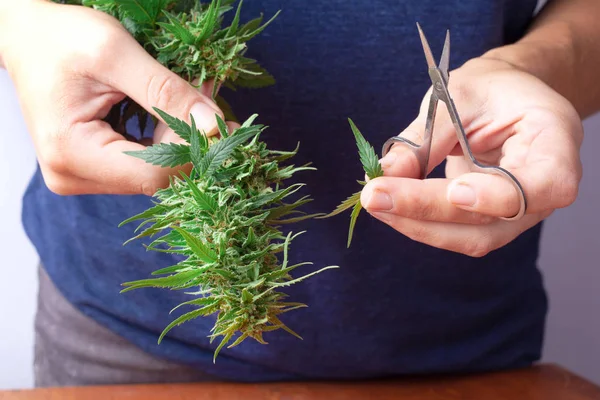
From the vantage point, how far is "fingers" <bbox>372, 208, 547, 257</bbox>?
0.54 meters

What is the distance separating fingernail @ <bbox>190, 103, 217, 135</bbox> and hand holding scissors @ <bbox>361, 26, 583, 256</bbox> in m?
0.13

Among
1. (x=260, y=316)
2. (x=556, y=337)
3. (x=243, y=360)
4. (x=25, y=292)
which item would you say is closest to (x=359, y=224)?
(x=243, y=360)

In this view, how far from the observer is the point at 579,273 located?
1417 millimetres

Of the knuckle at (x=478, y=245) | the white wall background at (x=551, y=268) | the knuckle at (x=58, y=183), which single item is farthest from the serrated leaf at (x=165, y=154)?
the white wall background at (x=551, y=268)

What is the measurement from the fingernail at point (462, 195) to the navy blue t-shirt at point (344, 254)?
271 mm

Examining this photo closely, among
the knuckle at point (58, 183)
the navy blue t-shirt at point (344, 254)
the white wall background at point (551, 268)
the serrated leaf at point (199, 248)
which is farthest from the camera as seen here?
the white wall background at point (551, 268)

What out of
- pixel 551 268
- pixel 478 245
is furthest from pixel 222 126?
pixel 551 268

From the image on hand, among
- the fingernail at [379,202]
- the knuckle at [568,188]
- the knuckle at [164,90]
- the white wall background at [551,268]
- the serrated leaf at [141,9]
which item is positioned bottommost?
the white wall background at [551,268]

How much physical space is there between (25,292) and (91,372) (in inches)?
19.5

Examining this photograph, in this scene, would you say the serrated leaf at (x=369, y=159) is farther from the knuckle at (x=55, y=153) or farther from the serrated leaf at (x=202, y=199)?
the knuckle at (x=55, y=153)

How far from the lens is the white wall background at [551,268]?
124 centimetres

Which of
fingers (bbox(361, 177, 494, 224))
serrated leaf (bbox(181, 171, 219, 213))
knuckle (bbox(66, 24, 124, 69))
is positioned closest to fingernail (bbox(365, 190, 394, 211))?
fingers (bbox(361, 177, 494, 224))

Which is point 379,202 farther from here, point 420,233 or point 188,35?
point 188,35

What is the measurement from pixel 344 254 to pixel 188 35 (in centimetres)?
35
